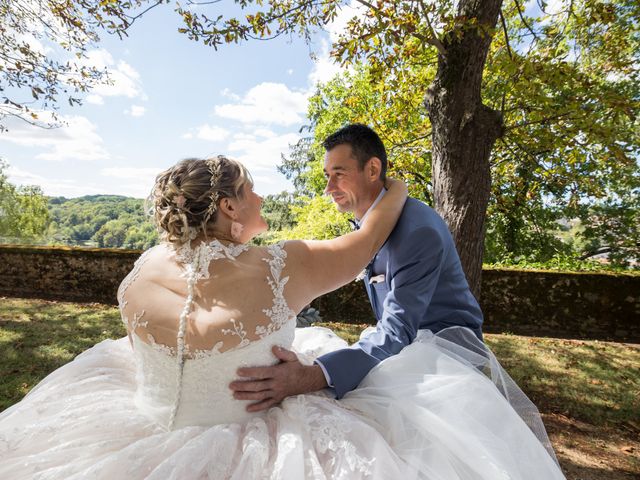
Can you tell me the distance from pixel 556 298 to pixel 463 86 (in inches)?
300

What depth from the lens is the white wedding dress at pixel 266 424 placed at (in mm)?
1429

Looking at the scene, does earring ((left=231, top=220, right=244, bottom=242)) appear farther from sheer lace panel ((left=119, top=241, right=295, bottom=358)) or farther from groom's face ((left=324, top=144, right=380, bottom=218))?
groom's face ((left=324, top=144, right=380, bottom=218))

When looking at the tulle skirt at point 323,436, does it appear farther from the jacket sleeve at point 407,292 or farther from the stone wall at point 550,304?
the stone wall at point 550,304

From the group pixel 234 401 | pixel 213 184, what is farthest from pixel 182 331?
pixel 213 184

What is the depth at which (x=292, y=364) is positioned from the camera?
5.85ft

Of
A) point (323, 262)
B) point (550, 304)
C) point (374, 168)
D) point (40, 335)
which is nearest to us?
point (323, 262)

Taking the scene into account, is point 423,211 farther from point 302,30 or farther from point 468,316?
point 302,30

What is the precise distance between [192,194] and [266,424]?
104 cm

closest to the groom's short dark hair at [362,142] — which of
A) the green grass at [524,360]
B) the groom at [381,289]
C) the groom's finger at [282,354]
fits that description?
the groom at [381,289]

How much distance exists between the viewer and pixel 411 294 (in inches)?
88.0

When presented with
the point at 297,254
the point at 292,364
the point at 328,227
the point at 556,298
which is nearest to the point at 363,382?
the point at 292,364

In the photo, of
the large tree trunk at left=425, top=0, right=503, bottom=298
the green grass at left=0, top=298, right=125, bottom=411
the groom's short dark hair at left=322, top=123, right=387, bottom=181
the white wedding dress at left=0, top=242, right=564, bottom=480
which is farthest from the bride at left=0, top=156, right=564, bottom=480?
the green grass at left=0, top=298, right=125, bottom=411

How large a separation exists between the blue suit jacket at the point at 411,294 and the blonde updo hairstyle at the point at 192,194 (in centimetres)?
87

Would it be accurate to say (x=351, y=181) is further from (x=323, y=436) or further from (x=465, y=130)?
(x=465, y=130)
